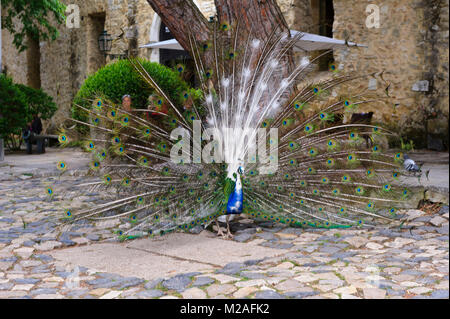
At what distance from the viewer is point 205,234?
5.20 metres

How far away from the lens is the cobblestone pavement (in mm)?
3506

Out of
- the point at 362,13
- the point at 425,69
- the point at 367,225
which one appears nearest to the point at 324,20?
the point at 362,13

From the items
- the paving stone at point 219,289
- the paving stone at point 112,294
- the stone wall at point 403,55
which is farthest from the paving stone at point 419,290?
the stone wall at point 403,55

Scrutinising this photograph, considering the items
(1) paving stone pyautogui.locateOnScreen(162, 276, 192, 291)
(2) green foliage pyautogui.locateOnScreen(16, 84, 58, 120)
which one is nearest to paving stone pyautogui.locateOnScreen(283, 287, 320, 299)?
(1) paving stone pyautogui.locateOnScreen(162, 276, 192, 291)

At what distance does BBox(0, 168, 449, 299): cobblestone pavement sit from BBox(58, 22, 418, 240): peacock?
0.95 ft

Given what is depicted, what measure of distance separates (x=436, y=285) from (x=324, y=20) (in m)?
10.7

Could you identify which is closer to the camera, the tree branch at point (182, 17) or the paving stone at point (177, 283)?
the paving stone at point (177, 283)

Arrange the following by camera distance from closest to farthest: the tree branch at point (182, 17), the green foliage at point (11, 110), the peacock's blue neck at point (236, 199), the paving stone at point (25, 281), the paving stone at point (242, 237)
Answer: the paving stone at point (25, 281), the peacock's blue neck at point (236, 199), the paving stone at point (242, 237), the tree branch at point (182, 17), the green foliage at point (11, 110)

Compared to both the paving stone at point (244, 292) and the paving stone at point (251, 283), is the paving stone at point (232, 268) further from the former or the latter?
the paving stone at point (244, 292)

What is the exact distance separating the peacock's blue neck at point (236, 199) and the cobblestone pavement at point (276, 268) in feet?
1.14

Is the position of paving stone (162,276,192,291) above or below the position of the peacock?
below

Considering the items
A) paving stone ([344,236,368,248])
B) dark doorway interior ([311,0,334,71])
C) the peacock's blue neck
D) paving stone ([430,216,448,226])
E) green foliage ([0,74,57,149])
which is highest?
dark doorway interior ([311,0,334,71])

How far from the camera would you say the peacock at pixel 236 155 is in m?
4.82

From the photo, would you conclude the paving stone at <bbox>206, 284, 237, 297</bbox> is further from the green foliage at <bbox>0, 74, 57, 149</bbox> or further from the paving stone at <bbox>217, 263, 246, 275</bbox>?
the green foliage at <bbox>0, 74, 57, 149</bbox>
